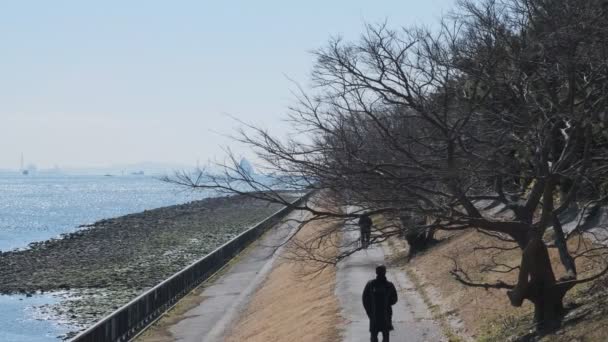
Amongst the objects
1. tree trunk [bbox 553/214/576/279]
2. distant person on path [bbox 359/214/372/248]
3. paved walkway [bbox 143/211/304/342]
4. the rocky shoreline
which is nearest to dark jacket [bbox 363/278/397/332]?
distant person on path [bbox 359/214/372/248]

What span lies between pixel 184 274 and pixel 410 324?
14.3 meters

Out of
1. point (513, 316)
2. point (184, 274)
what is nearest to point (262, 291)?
point (184, 274)

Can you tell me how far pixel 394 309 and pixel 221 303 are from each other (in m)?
10.7

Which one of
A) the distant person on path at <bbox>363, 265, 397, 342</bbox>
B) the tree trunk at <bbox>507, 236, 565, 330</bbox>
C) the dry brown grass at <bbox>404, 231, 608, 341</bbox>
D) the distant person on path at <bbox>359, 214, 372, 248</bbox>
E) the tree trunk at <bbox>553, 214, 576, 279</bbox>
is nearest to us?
the distant person on path at <bbox>359, 214, 372, 248</bbox>

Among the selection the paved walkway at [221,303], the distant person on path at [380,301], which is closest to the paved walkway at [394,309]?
the distant person on path at [380,301]

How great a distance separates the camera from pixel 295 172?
13141mm

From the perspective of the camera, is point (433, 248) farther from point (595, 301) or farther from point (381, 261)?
point (595, 301)

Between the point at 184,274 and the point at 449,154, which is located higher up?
the point at 449,154

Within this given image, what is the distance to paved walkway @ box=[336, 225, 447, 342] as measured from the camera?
645 inches

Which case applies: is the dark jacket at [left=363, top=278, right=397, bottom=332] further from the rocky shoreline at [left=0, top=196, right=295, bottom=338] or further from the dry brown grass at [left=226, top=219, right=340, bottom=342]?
the rocky shoreline at [left=0, top=196, right=295, bottom=338]

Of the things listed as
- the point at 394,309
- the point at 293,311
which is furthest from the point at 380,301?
the point at 293,311

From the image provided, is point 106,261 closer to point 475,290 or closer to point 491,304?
point 475,290

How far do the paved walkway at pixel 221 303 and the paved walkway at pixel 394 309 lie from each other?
6.63ft

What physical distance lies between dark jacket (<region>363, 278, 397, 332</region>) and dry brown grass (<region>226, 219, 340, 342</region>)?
1.69 meters
